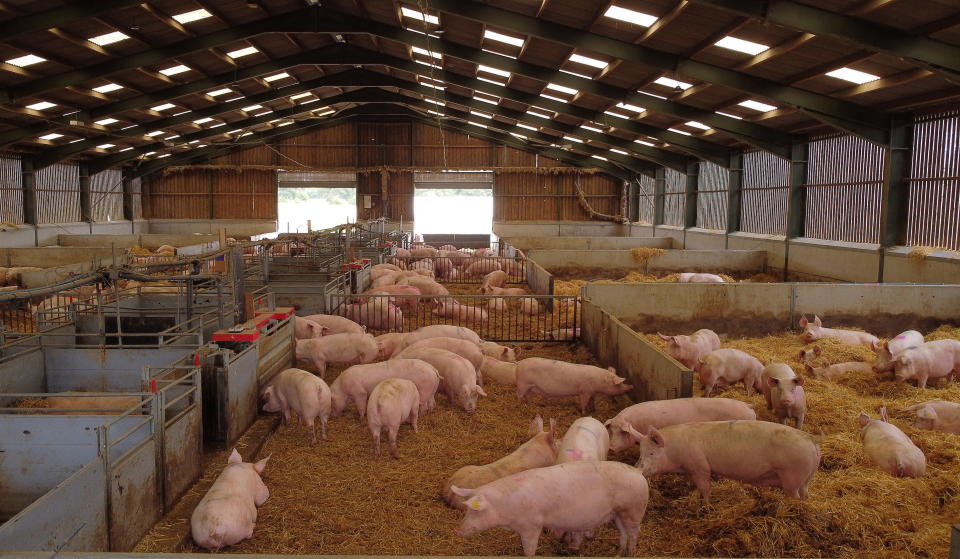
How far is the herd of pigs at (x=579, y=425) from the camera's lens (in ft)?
14.0

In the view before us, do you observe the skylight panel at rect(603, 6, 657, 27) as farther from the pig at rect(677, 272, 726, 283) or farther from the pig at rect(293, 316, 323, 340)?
the pig at rect(293, 316, 323, 340)

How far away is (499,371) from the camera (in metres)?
8.38

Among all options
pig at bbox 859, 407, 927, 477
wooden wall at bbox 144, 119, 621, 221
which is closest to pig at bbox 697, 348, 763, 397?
pig at bbox 859, 407, 927, 477

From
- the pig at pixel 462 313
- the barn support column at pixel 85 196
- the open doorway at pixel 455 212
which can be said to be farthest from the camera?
the open doorway at pixel 455 212

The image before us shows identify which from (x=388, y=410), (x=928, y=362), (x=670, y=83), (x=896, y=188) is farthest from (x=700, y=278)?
(x=388, y=410)

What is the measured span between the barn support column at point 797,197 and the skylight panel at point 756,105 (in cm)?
231

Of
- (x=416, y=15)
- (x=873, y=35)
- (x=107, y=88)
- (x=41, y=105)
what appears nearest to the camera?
(x=873, y=35)

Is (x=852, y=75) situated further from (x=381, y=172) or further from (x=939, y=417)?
(x=381, y=172)

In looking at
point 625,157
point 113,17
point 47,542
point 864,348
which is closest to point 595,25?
point 864,348

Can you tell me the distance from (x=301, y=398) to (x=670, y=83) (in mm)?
11002

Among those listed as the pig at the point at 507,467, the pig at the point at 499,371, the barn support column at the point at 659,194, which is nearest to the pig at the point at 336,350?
the pig at the point at 499,371

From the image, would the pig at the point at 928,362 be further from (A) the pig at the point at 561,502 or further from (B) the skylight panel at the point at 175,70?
(B) the skylight panel at the point at 175,70

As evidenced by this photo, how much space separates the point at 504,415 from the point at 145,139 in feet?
76.1

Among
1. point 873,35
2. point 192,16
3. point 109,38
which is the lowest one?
point 873,35
